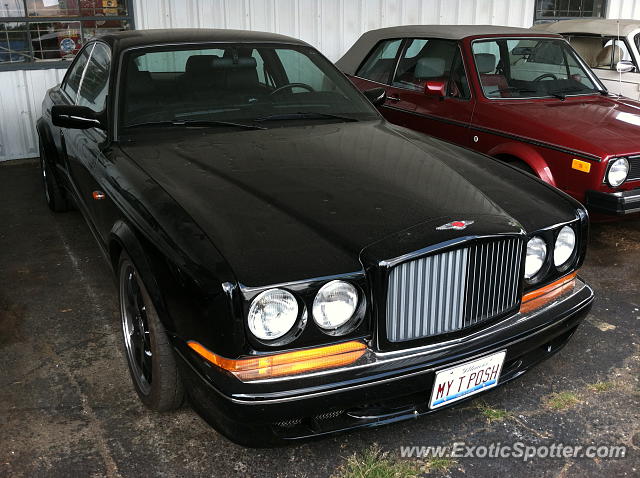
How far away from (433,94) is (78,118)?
289 centimetres

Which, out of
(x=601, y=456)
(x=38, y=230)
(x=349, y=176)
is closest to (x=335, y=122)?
(x=349, y=176)

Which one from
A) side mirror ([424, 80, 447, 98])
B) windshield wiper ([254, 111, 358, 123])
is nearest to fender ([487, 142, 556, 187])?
side mirror ([424, 80, 447, 98])

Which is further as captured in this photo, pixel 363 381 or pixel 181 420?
pixel 181 420

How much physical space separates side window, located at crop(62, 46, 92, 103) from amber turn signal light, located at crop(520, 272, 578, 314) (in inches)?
119

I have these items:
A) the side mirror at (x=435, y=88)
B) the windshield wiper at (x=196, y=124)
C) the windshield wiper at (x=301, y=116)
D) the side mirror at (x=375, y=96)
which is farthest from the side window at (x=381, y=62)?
the windshield wiper at (x=196, y=124)

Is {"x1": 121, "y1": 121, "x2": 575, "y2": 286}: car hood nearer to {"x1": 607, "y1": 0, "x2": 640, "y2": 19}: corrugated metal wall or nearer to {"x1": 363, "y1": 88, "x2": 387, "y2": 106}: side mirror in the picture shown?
{"x1": 363, "y1": 88, "x2": 387, "y2": 106}: side mirror

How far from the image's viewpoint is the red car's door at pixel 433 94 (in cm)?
Answer: 497

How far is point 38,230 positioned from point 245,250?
11.0ft

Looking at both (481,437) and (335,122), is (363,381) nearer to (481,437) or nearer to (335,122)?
(481,437)

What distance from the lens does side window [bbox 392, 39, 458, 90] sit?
5.20m

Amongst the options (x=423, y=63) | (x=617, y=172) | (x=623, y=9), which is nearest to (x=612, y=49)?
(x=423, y=63)

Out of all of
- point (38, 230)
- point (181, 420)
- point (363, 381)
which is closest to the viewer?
point (363, 381)

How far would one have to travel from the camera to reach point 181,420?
2619 millimetres

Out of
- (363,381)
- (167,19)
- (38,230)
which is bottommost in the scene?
(38,230)
